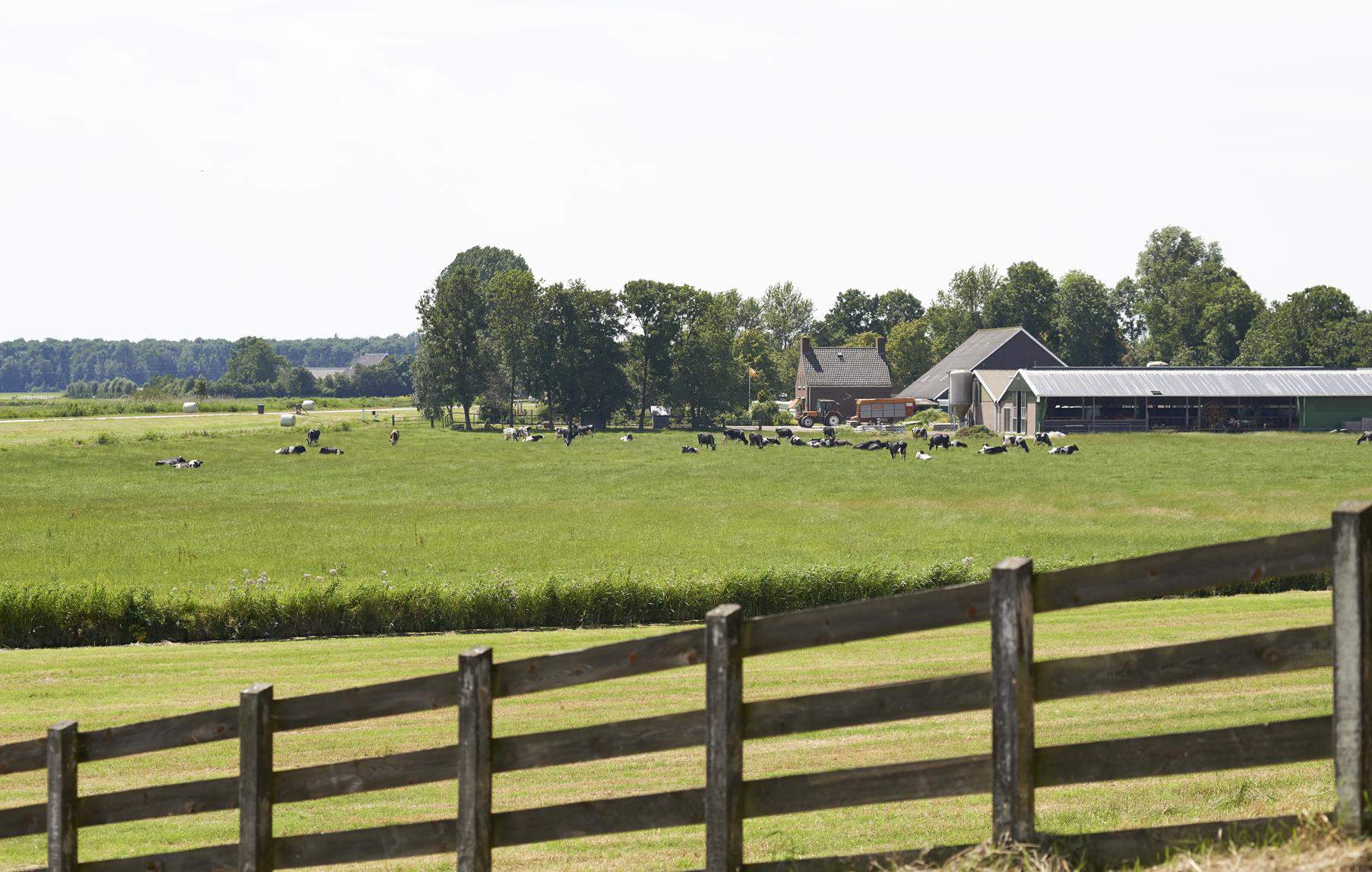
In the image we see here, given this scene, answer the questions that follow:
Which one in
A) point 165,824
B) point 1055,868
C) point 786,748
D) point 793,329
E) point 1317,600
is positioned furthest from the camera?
point 793,329

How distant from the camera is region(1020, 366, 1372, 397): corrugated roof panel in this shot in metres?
91.9

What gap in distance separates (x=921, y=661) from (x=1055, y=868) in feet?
45.9

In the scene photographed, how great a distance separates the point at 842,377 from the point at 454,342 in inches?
1588

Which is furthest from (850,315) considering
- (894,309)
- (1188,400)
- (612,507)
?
(612,507)

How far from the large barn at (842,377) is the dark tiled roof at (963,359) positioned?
3573 millimetres

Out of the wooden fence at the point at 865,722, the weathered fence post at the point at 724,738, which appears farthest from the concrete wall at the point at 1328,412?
the weathered fence post at the point at 724,738

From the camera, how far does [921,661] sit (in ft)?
62.1

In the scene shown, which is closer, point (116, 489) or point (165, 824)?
point (165, 824)

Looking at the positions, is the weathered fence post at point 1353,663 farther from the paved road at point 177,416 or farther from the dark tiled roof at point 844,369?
the dark tiled roof at point 844,369

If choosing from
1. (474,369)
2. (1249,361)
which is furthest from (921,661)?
(1249,361)

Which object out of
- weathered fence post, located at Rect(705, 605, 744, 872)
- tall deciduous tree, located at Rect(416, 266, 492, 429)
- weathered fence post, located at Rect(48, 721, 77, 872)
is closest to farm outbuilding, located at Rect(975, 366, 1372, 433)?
tall deciduous tree, located at Rect(416, 266, 492, 429)

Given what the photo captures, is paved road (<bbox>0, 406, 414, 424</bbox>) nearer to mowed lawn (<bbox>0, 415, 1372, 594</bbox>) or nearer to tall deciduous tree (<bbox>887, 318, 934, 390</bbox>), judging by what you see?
mowed lawn (<bbox>0, 415, 1372, 594</bbox>)

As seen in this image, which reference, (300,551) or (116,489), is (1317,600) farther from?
(116,489)

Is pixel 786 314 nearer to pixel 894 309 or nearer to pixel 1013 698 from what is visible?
pixel 894 309
